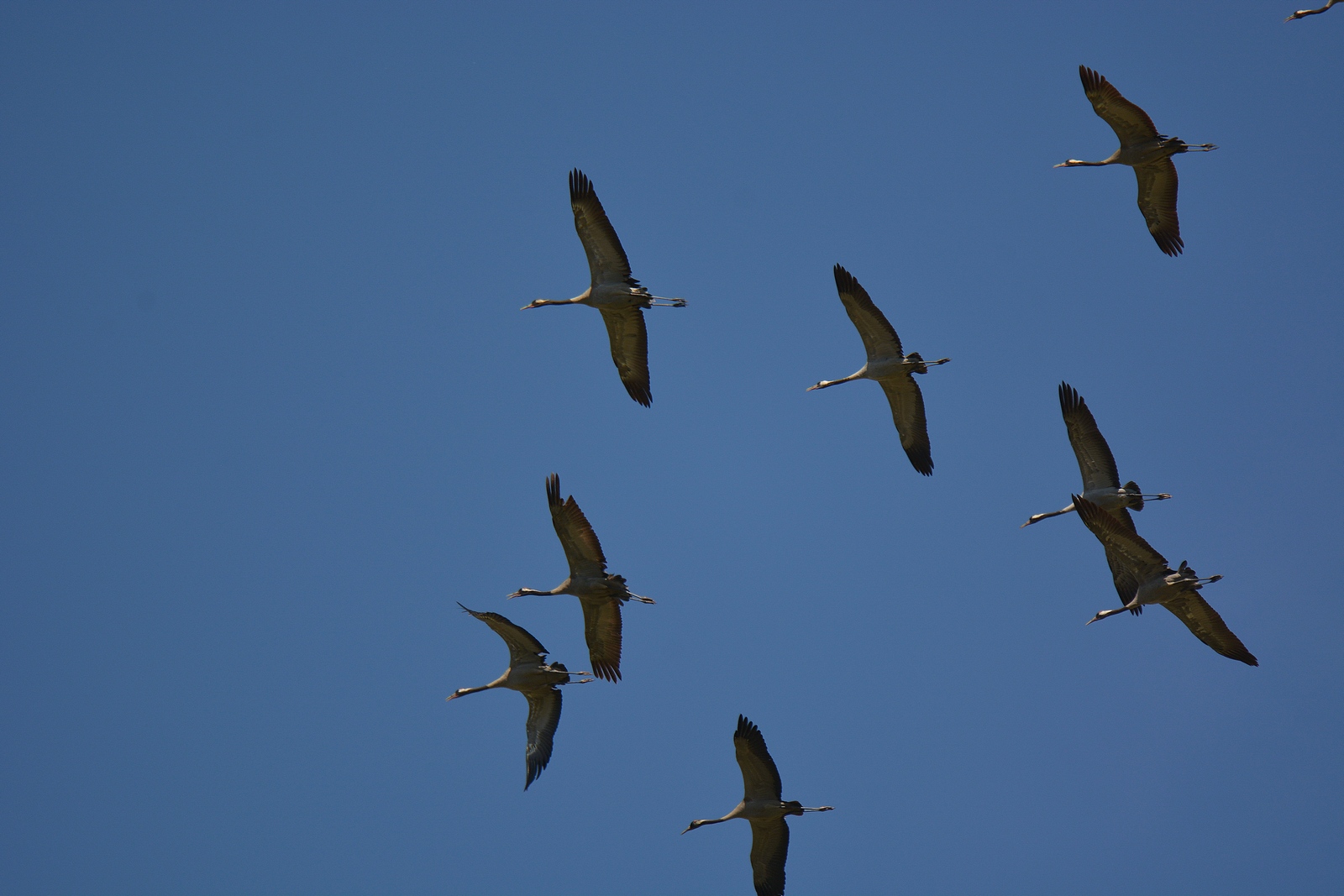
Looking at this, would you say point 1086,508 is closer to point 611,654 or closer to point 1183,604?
point 1183,604

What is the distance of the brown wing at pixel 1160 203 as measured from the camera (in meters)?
25.2

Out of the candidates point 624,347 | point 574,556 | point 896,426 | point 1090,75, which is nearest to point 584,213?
point 624,347

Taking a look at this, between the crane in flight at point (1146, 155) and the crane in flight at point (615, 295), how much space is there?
9210mm

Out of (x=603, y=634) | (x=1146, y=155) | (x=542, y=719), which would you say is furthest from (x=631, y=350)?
(x=1146, y=155)

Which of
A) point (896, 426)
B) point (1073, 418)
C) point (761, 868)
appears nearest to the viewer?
point (761, 868)

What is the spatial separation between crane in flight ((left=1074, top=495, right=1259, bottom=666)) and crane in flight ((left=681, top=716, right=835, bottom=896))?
7.01 m

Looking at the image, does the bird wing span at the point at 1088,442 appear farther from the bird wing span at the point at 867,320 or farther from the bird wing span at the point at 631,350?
the bird wing span at the point at 631,350

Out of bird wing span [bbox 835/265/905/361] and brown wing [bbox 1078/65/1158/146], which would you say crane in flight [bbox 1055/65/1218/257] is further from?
bird wing span [bbox 835/265/905/361]

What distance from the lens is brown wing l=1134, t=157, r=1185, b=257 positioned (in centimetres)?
2520

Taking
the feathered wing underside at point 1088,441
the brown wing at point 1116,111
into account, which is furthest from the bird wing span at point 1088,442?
the brown wing at point 1116,111

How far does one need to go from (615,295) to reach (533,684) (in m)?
7.72

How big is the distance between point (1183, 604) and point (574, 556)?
11157mm

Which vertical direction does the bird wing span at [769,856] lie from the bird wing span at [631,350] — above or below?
below

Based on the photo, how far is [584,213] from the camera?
23.5 m
